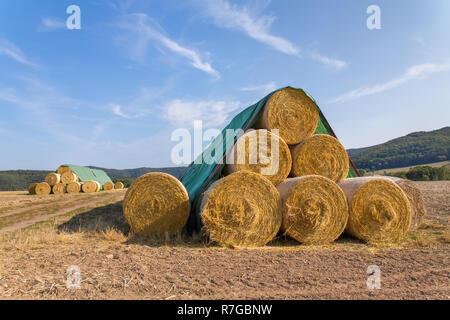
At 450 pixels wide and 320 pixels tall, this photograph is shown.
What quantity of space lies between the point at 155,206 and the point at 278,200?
7.11 feet

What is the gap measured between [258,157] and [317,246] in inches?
70.0

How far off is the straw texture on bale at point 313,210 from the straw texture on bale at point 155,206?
6.22 ft

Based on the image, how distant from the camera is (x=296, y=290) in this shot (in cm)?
283

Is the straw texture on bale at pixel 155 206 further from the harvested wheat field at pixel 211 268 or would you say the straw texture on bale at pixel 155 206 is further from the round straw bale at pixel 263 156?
the round straw bale at pixel 263 156

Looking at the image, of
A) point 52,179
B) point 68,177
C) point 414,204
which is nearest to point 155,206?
point 414,204

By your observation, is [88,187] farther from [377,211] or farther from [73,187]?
[377,211]

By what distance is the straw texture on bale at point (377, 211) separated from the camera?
4816 millimetres

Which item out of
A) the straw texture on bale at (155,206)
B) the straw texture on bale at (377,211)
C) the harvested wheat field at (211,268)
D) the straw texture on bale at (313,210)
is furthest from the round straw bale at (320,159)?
the straw texture on bale at (155,206)

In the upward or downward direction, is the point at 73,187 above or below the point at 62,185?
below

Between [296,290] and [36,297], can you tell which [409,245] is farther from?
[36,297]

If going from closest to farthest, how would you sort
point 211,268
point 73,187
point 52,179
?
point 211,268, point 52,179, point 73,187

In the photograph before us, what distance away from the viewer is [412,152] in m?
38.8
